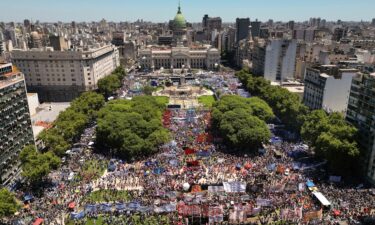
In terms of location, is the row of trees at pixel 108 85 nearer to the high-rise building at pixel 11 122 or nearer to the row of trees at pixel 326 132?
the high-rise building at pixel 11 122

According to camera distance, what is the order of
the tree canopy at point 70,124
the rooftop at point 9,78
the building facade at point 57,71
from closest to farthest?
the rooftop at point 9,78 → the tree canopy at point 70,124 → the building facade at point 57,71

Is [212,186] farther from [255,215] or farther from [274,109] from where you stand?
[274,109]

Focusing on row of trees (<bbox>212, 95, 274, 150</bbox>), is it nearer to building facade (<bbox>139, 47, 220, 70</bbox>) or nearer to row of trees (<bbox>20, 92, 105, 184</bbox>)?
row of trees (<bbox>20, 92, 105, 184</bbox>)

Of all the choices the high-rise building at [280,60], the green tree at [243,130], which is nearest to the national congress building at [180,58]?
the high-rise building at [280,60]

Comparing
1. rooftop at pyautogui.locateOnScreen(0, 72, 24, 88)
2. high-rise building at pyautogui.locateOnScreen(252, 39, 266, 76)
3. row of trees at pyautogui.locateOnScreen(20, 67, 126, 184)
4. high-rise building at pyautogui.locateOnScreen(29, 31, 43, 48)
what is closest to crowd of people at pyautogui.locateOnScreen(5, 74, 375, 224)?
row of trees at pyautogui.locateOnScreen(20, 67, 126, 184)

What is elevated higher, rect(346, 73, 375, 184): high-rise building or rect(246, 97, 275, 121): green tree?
rect(346, 73, 375, 184): high-rise building

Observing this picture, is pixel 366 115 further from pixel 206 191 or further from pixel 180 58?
pixel 180 58
